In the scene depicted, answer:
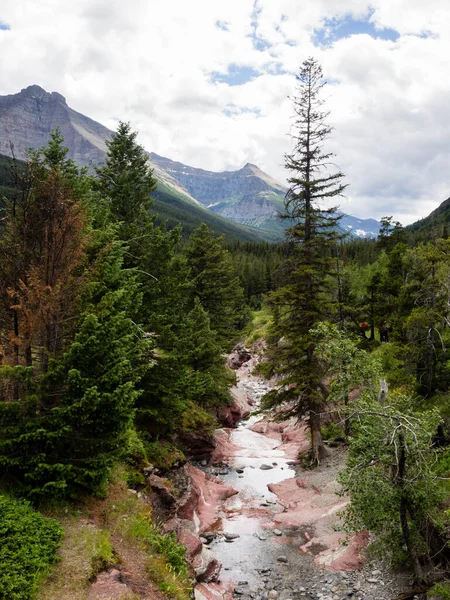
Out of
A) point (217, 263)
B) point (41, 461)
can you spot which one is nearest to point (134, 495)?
point (41, 461)

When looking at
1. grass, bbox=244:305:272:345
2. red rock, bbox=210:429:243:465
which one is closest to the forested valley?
red rock, bbox=210:429:243:465

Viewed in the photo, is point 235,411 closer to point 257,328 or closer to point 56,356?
point 56,356

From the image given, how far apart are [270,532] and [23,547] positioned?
13.6 metres

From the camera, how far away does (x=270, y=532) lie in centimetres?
1839

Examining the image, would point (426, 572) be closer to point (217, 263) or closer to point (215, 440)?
point (215, 440)

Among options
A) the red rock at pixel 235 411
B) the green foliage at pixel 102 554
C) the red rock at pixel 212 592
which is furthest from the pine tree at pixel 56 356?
the red rock at pixel 235 411

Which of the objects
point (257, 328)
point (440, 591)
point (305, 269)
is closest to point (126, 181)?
point (305, 269)

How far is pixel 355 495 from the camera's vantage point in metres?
11.9

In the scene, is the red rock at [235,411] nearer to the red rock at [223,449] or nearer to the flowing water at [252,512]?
the flowing water at [252,512]

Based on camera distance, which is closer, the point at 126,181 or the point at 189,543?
the point at 189,543

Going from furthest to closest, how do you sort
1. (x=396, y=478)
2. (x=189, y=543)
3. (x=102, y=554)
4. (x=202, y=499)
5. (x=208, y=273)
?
(x=208, y=273)
(x=202, y=499)
(x=189, y=543)
(x=396, y=478)
(x=102, y=554)

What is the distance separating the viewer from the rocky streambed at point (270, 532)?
44.8 feet

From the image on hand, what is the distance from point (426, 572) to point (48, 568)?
11004 millimetres

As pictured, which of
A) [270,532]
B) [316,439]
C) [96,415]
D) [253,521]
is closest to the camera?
[96,415]
